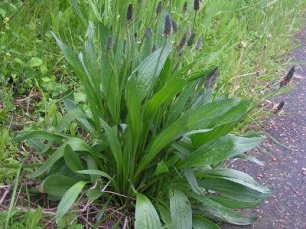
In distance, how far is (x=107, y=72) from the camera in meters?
2.08

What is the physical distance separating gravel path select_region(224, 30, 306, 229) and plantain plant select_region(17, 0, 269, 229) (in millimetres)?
240

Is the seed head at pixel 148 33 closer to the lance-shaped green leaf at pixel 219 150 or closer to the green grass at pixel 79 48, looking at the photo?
the green grass at pixel 79 48

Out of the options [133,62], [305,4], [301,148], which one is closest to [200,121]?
[133,62]

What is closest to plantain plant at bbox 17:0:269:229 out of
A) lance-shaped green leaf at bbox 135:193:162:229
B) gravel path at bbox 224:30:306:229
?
lance-shaped green leaf at bbox 135:193:162:229

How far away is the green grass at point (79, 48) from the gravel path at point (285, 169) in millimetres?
200

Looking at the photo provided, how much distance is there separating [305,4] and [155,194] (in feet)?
13.4

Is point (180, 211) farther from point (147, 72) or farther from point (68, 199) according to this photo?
point (147, 72)

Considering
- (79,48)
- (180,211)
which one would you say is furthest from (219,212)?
(79,48)

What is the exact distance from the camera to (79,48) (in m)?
3.10

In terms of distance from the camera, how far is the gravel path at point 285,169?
2379 millimetres

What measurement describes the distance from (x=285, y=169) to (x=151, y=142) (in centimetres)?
99

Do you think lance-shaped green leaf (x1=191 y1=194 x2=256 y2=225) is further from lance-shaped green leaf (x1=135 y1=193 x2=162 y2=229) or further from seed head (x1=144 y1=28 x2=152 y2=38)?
seed head (x1=144 y1=28 x2=152 y2=38)

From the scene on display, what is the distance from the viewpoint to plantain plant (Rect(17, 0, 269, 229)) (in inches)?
76.4

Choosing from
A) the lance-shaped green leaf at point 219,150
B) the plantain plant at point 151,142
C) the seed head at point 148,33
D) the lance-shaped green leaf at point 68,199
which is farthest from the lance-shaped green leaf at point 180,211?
the seed head at point 148,33
